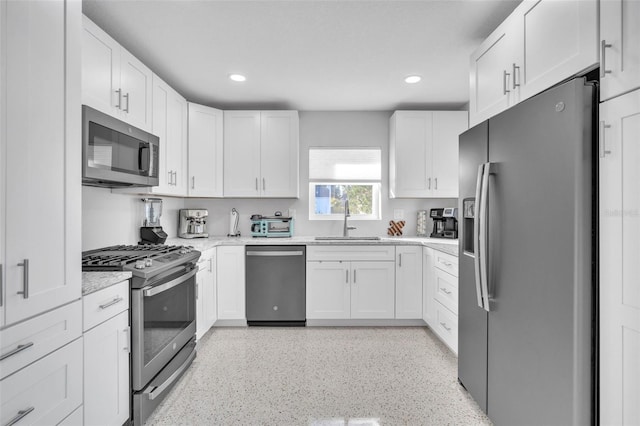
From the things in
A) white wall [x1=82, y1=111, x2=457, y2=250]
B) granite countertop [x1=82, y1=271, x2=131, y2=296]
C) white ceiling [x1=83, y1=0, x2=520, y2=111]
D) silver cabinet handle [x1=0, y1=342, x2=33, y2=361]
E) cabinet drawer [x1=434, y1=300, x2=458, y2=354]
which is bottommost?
cabinet drawer [x1=434, y1=300, x2=458, y2=354]

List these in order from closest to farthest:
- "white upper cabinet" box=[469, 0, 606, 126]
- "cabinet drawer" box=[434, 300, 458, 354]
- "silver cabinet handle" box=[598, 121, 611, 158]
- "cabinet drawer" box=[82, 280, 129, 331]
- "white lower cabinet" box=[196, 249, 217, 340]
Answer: "silver cabinet handle" box=[598, 121, 611, 158]
"white upper cabinet" box=[469, 0, 606, 126]
"cabinet drawer" box=[82, 280, 129, 331]
"cabinet drawer" box=[434, 300, 458, 354]
"white lower cabinet" box=[196, 249, 217, 340]

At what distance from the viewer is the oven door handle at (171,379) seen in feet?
6.04

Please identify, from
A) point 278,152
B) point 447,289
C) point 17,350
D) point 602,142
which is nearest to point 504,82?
point 602,142

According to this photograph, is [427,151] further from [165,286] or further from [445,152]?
[165,286]

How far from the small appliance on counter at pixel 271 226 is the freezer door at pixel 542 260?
236 cm

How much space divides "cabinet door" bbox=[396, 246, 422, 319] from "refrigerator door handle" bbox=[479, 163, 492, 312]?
1610 millimetres

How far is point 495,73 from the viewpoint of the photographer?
75.2 inches

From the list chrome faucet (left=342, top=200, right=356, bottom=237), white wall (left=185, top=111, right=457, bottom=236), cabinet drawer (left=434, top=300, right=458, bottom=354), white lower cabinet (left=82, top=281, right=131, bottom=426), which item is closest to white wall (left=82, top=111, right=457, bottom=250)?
white wall (left=185, top=111, right=457, bottom=236)

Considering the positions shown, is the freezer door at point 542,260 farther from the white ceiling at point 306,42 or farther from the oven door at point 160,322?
the oven door at point 160,322

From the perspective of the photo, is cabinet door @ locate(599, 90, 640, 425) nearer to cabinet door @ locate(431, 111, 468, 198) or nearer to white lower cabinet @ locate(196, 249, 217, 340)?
cabinet door @ locate(431, 111, 468, 198)

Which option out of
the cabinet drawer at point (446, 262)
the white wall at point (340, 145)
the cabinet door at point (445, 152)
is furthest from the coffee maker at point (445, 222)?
the cabinet drawer at point (446, 262)

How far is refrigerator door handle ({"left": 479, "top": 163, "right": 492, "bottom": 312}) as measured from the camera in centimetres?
168

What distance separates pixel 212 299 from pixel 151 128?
1.68 metres

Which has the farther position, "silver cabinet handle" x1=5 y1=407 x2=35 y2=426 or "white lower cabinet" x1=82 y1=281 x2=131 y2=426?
"white lower cabinet" x1=82 y1=281 x2=131 y2=426
